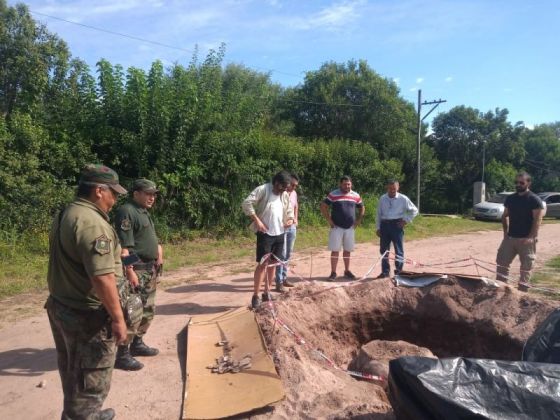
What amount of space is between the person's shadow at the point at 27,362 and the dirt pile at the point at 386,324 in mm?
2097

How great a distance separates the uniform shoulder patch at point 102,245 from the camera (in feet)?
8.83

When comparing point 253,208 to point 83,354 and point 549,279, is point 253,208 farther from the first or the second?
point 549,279

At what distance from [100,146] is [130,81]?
1.68m

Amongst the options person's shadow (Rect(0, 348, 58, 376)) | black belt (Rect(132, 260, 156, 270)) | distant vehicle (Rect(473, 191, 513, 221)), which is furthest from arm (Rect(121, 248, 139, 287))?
distant vehicle (Rect(473, 191, 513, 221))

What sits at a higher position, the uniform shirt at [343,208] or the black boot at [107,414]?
the uniform shirt at [343,208]

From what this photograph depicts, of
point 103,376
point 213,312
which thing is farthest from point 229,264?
point 103,376

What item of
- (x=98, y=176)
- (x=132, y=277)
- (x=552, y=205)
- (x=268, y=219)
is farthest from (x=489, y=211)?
(x=98, y=176)

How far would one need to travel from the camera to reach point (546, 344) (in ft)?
10.6

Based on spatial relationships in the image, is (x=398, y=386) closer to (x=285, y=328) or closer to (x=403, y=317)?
(x=285, y=328)

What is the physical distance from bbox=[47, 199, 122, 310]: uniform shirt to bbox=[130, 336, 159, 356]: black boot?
191cm

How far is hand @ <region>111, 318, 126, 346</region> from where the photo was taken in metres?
2.80

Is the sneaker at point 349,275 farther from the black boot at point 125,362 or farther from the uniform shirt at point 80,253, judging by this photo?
the uniform shirt at point 80,253

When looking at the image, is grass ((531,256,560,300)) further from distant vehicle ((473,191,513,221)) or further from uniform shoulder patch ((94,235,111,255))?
distant vehicle ((473,191,513,221))

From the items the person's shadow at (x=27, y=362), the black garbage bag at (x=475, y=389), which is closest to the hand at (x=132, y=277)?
the person's shadow at (x=27, y=362)
